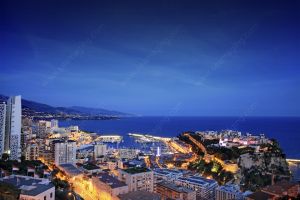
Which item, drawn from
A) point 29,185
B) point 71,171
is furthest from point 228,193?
point 29,185

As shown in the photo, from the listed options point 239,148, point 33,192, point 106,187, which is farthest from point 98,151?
point 33,192

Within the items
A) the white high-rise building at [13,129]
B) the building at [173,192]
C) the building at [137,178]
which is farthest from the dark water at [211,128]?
the white high-rise building at [13,129]

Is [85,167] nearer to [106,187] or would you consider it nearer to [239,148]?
[106,187]

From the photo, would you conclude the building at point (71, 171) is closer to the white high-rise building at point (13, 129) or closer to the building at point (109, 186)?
the building at point (109, 186)

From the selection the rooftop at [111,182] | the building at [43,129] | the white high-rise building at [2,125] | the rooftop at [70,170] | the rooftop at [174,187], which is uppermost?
the white high-rise building at [2,125]

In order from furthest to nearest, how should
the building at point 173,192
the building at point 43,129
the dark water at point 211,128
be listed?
the dark water at point 211,128 < the building at point 43,129 < the building at point 173,192

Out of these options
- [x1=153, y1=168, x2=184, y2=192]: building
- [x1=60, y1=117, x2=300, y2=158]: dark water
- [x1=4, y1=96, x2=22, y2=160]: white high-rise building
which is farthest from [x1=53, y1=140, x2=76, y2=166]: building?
[x1=60, y1=117, x2=300, y2=158]: dark water

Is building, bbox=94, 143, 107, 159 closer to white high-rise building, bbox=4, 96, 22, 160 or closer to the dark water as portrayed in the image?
white high-rise building, bbox=4, 96, 22, 160
